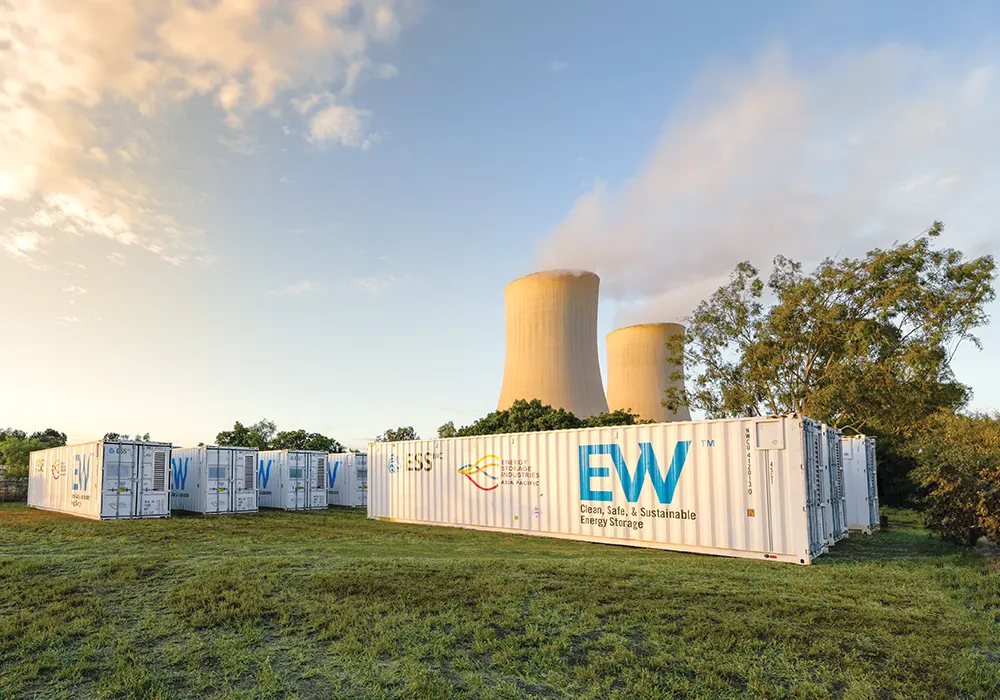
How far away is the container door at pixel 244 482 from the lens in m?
25.4

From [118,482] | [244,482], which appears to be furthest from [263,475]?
[118,482]

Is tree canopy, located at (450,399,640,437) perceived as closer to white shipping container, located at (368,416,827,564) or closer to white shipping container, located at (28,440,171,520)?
white shipping container, located at (368,416,827,564)

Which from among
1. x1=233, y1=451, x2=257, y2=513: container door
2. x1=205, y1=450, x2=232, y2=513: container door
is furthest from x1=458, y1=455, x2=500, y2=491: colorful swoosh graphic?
x1=205, y1=450, x2=232, y2=513: container door

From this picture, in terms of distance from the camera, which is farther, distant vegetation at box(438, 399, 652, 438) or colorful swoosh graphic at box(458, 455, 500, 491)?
distant vegetation at box(438, 399, 652, 438)

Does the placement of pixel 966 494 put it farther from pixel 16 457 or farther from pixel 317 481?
pixel 16 457

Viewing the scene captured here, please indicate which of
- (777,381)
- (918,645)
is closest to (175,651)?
(918,645)

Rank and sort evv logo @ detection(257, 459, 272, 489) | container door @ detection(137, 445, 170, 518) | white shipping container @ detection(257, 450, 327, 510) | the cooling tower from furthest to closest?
the cooling tower → evv logo @ detection(257, 459, 272, 489) → white shipping container @ detection(257, 450, 327, 510) → container door @ detection(137, 445, 170, 518)

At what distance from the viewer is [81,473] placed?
77.7 feet

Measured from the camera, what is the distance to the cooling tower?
139 feet

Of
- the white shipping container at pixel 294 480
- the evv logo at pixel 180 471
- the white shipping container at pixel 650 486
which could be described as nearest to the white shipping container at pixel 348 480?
the white shipping container at pixel 294 480

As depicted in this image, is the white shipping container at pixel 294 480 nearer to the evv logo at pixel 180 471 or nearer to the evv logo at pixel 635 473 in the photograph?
the evv logo at pixel 180 471

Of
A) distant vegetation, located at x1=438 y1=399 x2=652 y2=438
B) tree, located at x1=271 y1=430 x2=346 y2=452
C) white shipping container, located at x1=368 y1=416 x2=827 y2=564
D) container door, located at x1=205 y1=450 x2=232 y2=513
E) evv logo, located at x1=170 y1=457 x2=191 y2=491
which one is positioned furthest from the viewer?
tree, located at x1=271 y1=430 x2=346 y2=452

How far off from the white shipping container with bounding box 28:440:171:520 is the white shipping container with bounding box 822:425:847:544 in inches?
891

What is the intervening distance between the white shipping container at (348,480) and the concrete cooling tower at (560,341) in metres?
11.2
